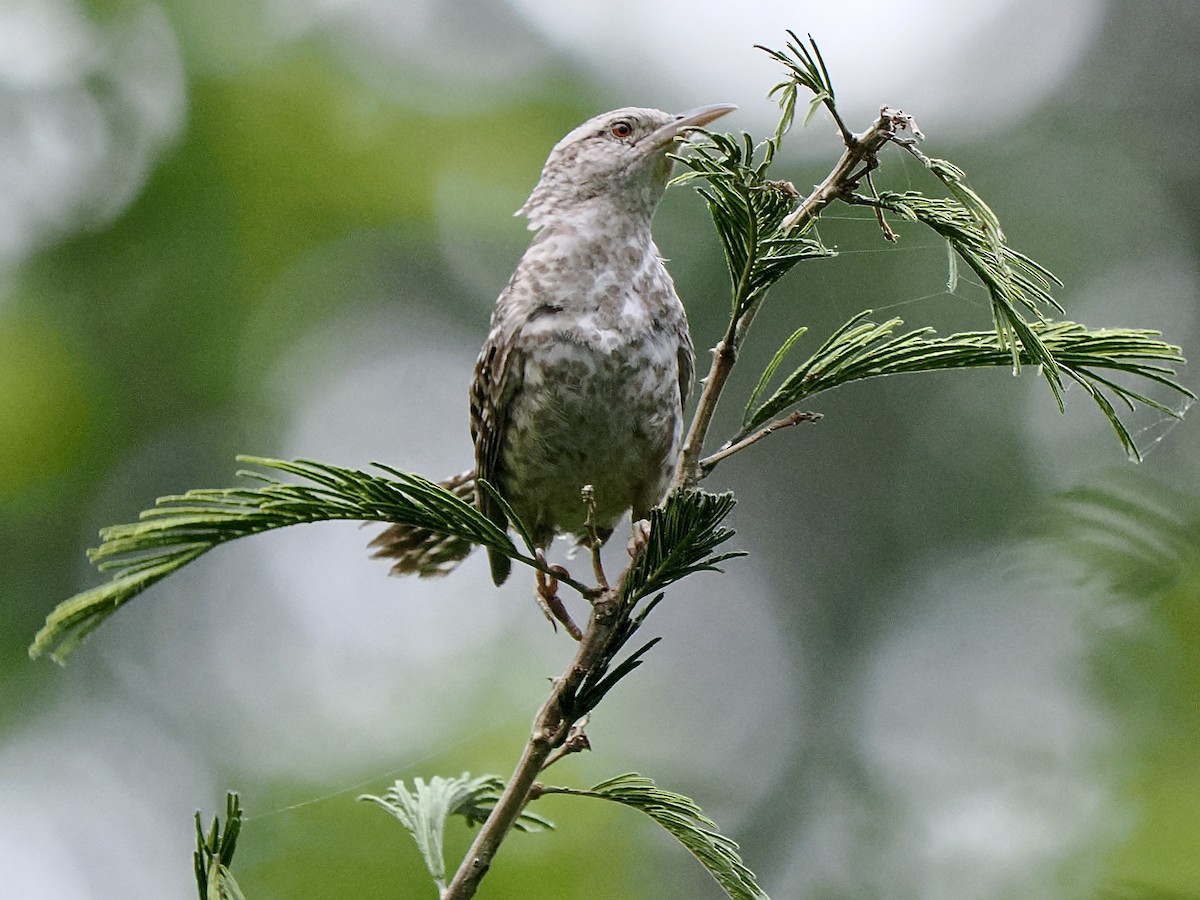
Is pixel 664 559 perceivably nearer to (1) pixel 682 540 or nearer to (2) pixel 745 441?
(1) pixel 682 540

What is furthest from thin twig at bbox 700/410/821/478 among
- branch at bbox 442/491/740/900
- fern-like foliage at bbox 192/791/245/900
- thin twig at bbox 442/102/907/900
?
fern-like foliage at bbox 192/791/245/900

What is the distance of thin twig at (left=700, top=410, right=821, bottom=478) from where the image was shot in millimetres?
1674

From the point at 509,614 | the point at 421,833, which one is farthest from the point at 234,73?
the point at 421,833

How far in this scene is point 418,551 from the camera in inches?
114

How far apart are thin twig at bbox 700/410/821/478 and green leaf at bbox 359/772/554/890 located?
618 mm

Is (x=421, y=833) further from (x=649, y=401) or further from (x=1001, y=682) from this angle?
(x=1001, y=682)

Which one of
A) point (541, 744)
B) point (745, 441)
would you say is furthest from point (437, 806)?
point (745, 441)

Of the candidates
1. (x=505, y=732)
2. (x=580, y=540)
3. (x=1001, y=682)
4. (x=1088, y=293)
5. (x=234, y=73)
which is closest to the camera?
(x=580, y=540)

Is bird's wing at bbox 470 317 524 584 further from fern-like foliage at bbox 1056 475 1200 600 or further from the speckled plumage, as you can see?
fern-like foliage at bbox 1056 475 1200 600

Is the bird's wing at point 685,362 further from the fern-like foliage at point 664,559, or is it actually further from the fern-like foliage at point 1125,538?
the fern-like foliage at point 664,559

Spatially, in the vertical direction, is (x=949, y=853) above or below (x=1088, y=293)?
below

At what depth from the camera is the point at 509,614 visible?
5.50 metres

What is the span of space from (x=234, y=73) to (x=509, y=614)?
2.56m

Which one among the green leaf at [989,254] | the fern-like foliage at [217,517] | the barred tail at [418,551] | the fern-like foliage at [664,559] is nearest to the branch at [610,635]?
the fern-like foliage at [664,559]
